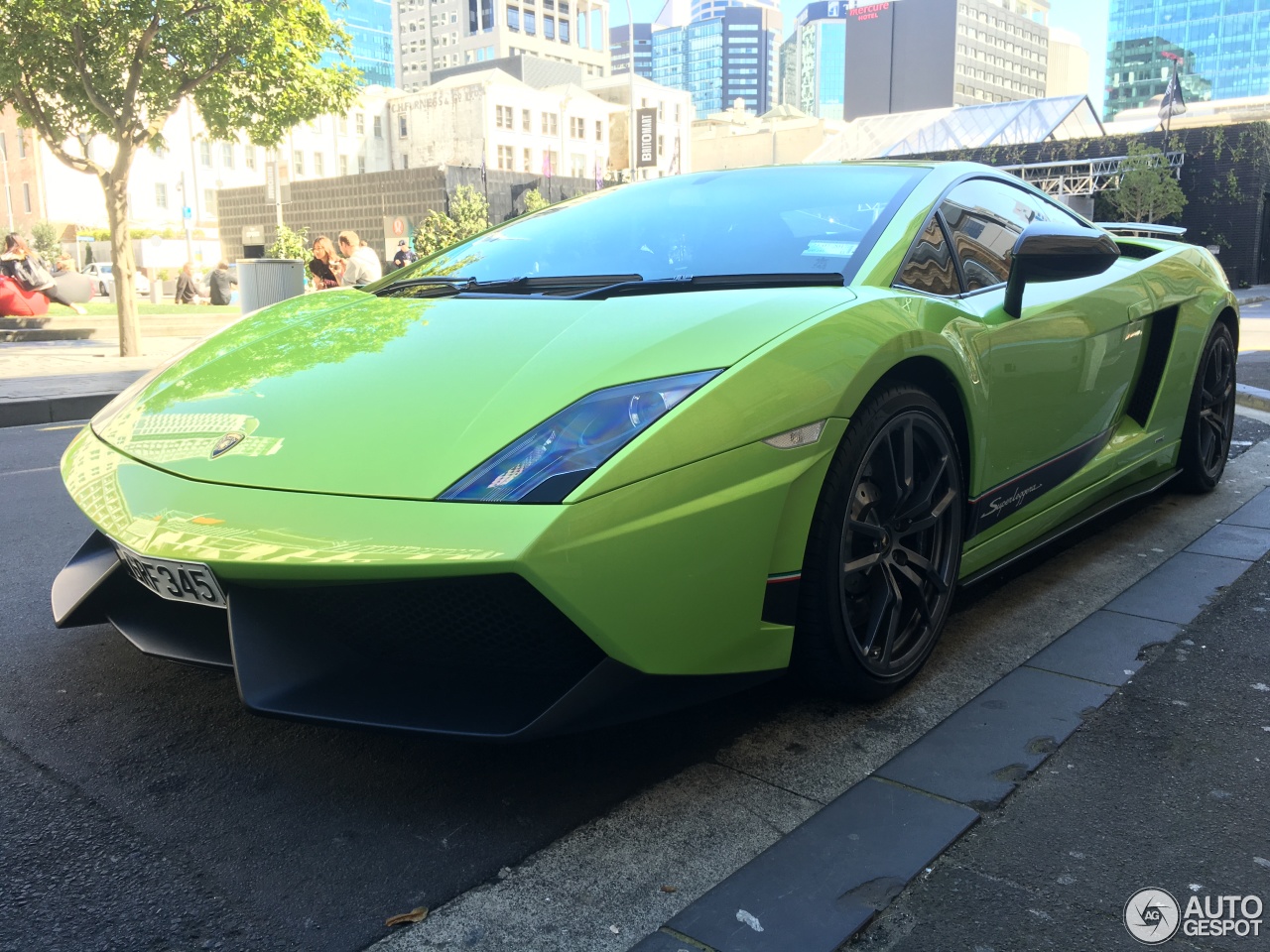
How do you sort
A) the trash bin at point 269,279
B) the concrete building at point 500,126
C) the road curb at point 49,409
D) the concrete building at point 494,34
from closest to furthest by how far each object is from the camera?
the road curb at point 49,409
the trash bin at point 269,279
the concrete building at point 500,126
the concrete building at point 494,34

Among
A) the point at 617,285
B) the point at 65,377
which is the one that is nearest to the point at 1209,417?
the point at 617,285

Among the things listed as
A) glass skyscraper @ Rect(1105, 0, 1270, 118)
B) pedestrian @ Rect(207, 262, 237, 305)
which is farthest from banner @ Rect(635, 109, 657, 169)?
glass skyscraper @ Rect(1105, 0, 1270, 118)

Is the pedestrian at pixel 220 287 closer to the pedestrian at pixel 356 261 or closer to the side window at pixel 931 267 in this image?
the pedestrian at pixel 356 261

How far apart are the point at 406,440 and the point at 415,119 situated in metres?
98.7

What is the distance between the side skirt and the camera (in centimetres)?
290

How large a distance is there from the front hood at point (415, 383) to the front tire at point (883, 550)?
33cm

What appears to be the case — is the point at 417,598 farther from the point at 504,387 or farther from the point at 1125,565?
the point at 1125,565

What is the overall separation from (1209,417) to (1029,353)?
1977 mm

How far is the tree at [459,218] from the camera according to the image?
184 ft

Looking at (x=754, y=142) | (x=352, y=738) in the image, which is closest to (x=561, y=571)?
(x=352, y=738)

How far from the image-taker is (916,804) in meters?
2.02

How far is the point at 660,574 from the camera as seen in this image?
6.21 ft

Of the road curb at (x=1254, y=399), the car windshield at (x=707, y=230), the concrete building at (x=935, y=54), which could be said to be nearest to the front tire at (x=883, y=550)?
the car windshield at (x=707, y=230)

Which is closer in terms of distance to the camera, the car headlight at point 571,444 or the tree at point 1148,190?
the car headlight at point 571,444
